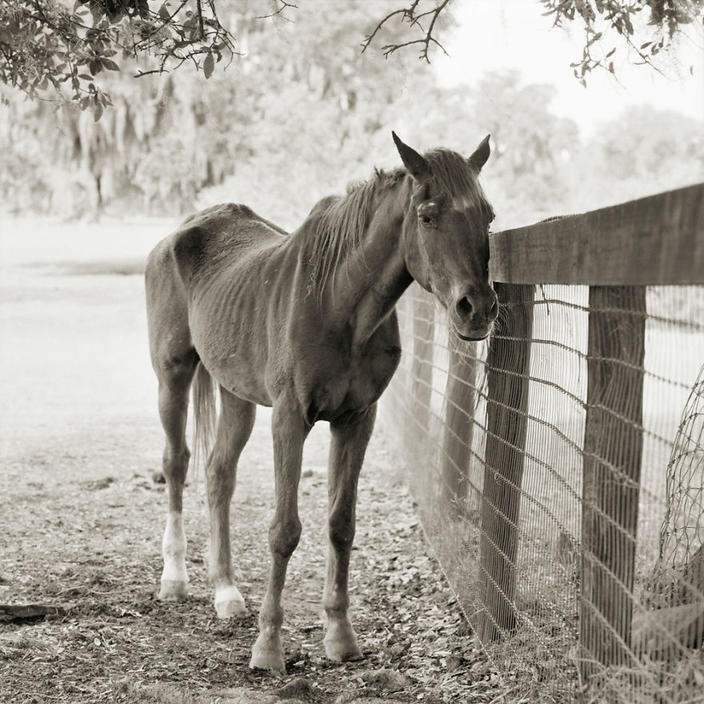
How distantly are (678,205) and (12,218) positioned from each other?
3186 centimetres

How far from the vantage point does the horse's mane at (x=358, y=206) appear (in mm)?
3326

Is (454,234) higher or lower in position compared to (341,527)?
higher

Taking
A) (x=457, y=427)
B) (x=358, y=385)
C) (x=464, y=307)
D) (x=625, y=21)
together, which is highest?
(x=625, y=21)

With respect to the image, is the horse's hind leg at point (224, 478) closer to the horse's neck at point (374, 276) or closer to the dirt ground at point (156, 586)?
the dirt ground at point (156, 586)

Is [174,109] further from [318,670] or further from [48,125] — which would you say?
[318,670]

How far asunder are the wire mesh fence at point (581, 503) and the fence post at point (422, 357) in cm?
149

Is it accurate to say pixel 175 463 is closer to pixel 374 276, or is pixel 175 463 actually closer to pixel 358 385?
pixel 358 385

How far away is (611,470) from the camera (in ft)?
7.50

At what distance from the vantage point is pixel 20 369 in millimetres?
16016

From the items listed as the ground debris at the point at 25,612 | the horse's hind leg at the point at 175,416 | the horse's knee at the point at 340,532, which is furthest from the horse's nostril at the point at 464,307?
the ground debris at the point at 25,612

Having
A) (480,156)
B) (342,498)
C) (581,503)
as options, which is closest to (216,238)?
(342,498)

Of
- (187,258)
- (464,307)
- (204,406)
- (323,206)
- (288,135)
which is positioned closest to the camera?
(464,307)

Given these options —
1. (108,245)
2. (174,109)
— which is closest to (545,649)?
(174,109)

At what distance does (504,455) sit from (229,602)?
1.83 m
